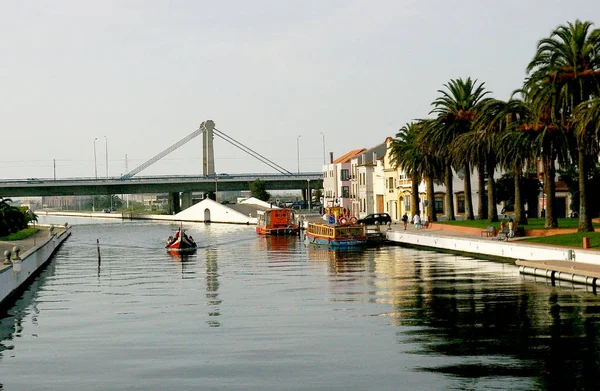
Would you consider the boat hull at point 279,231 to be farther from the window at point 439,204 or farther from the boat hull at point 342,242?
the boat hull at point 342,242

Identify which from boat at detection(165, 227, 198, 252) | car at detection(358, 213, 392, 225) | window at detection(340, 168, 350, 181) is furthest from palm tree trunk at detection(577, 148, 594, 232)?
window at detection(340, 168, 350, 181)

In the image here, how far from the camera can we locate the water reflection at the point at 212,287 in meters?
44.6

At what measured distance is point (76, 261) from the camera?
8631cm

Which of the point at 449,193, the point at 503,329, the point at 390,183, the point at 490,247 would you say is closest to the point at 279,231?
the point at 390,183

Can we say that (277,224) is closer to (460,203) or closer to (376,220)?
(376,220)

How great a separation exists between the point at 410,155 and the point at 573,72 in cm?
4267

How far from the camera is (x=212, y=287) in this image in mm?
58594

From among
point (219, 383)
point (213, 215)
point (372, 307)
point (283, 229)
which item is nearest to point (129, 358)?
point (219, 383)

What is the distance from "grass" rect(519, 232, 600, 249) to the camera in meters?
63.8

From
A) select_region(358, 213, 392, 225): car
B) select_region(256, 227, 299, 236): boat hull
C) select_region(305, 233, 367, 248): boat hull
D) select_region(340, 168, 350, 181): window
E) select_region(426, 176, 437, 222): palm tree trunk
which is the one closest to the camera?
select_region(305, 233, 367, 248): boat hull

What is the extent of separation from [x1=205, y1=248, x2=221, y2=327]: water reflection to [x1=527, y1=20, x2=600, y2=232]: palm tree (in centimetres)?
2662

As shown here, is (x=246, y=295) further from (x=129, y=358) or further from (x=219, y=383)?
(x=219, y=383)

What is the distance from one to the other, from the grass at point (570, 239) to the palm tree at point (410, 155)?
37.2m

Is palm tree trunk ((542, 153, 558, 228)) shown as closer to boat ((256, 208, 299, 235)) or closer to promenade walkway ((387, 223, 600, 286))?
promenade walkway ((387, 223, 600, 286))
